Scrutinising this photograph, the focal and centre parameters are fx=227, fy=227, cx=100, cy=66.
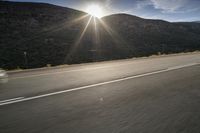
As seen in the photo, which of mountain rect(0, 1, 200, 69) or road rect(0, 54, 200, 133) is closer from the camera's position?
road rect(0, 54, 200, 133)

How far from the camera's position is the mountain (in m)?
35.2

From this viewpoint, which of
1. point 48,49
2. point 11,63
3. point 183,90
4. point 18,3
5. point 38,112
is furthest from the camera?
point 18,3

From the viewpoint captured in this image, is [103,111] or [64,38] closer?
[103,111]

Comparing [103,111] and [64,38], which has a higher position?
[64,38]

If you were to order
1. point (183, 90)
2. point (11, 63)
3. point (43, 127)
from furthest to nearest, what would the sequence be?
1. point (11, 63)
2. point (183, 90)
3. point (43, 127)

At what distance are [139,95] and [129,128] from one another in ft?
8.64

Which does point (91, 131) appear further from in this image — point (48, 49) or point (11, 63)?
point (48, 49)

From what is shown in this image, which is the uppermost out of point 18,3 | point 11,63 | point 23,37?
point 18,3

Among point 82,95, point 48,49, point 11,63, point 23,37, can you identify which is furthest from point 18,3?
point 82,95

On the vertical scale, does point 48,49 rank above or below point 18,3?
below

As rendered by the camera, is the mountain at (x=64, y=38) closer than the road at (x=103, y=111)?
No

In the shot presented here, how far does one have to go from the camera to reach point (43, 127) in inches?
149

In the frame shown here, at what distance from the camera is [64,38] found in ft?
149

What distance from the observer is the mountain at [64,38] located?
3516 centimetres
